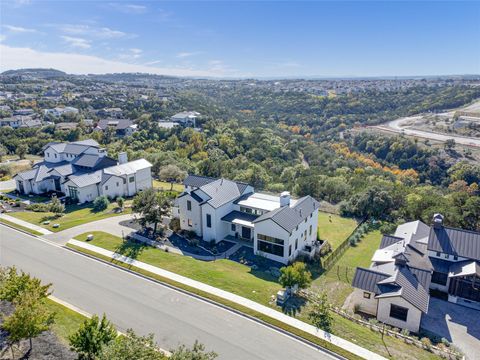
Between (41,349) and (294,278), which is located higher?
(294,278)

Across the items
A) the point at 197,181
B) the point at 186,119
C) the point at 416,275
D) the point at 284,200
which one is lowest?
the point at 416,275

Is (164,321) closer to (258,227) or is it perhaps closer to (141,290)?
(141,290)

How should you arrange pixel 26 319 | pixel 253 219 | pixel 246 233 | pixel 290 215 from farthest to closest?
pixel 253 219
pixel 246 233
pixel 290 215
pixel 26 319

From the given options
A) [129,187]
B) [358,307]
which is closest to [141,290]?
[358,307]

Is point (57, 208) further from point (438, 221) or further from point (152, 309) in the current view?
point (438, 221)

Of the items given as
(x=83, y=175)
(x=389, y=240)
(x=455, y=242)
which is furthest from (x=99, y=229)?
(x=455, y=242)

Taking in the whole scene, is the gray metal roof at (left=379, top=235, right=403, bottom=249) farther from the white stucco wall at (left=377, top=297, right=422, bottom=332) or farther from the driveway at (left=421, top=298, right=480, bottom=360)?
the white stucco wall at (left=377, top=297, right=422, bottom=332)

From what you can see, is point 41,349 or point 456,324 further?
point 456,324
